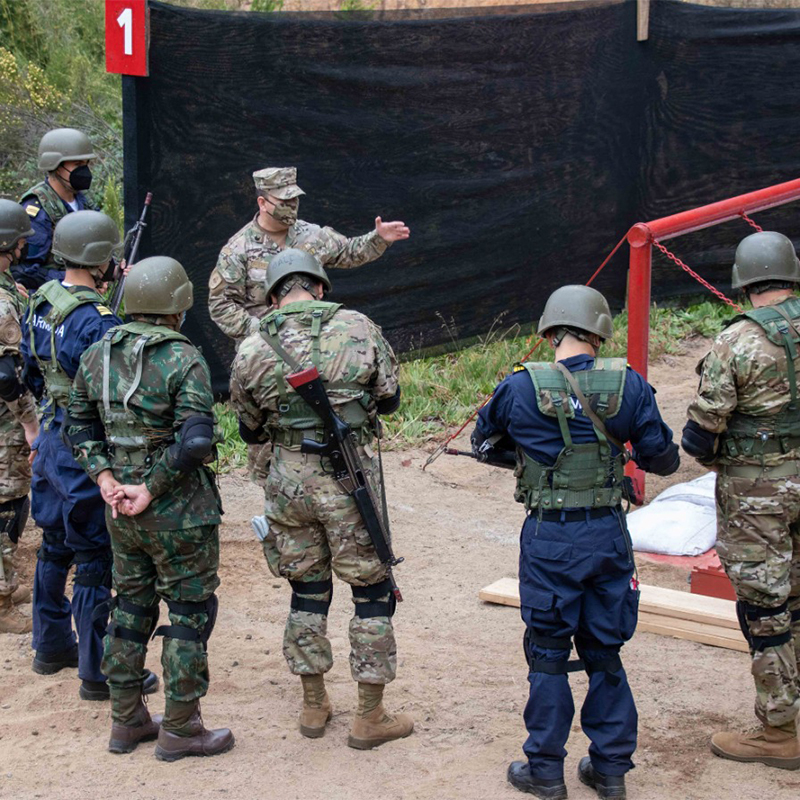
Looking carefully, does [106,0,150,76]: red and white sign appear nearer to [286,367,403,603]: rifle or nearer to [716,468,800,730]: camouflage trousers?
[286,367,403,603]: rifle

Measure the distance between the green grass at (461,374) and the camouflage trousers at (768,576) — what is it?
12.8ft

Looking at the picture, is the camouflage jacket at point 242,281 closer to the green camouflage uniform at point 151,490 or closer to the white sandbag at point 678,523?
the green camouflage uniform at point 151,490

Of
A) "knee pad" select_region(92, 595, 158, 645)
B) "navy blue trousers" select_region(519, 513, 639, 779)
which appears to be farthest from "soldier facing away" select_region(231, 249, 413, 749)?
"navy blue trousers" select_region(519, 513, 639, 779)

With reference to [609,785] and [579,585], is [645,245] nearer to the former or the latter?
[579,585]

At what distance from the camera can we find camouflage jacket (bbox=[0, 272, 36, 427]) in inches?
197

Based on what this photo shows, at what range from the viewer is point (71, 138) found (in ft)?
20.7

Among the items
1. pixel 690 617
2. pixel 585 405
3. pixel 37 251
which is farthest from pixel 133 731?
pixel 37 251

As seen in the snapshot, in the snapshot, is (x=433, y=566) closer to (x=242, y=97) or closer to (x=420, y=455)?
(x=420, y=455)

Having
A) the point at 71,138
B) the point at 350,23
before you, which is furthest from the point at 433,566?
the point at 350,23

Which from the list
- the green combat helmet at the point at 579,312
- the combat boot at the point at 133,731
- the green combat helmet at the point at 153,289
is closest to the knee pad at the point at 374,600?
the combat boot at the point at 133,731

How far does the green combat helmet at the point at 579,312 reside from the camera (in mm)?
3863

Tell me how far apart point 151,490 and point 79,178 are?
297cm

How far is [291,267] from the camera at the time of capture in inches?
167

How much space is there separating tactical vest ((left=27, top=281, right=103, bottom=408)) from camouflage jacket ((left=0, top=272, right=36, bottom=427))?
1.13 feet
